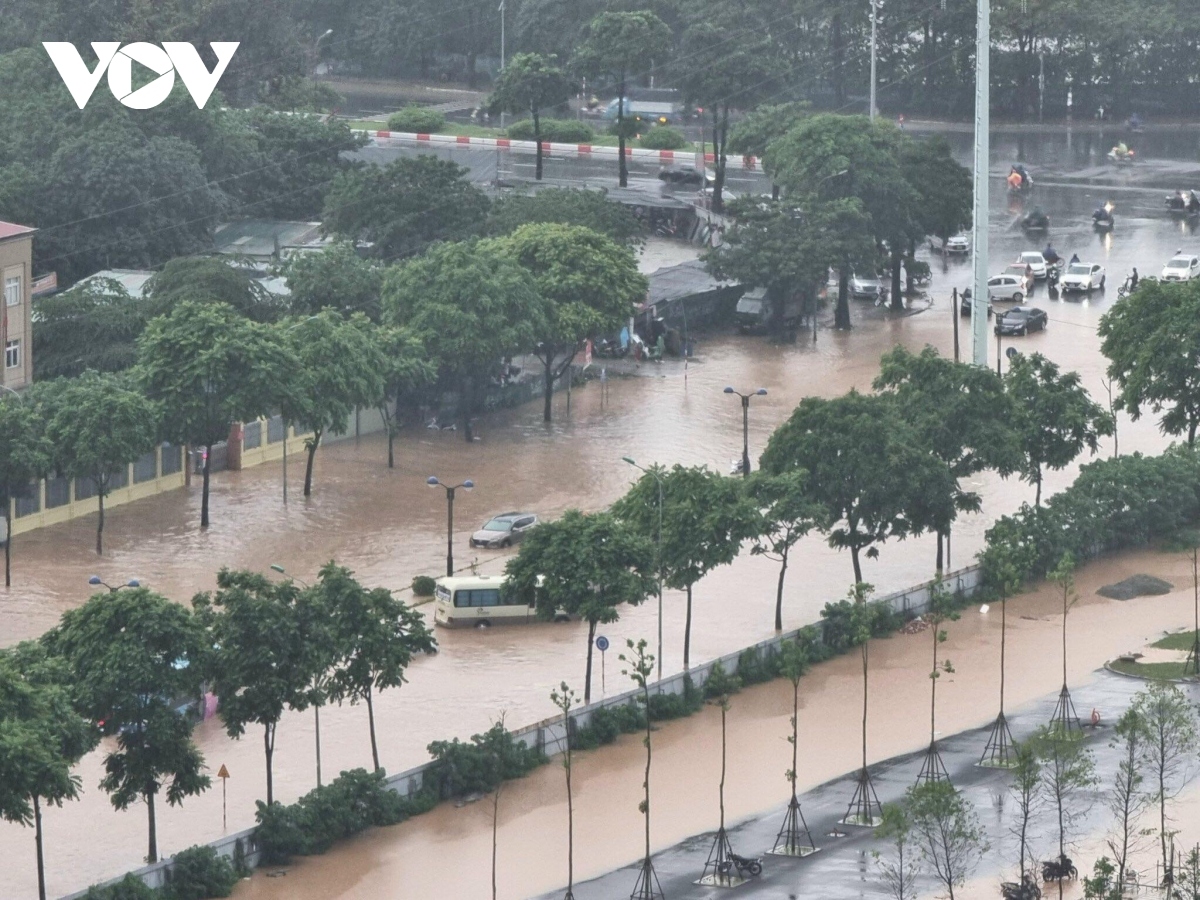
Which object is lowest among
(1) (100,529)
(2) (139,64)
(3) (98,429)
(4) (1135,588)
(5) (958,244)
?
(4) (1135,588)

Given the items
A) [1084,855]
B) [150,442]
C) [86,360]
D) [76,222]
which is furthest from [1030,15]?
[1084,855]

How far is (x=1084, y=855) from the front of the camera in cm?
4694

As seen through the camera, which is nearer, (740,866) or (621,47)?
(740,866)

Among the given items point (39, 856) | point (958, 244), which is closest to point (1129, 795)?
point (39, 856)

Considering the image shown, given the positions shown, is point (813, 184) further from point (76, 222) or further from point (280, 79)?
point (280, 79)

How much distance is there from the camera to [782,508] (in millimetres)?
58250

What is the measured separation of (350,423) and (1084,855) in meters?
34.3

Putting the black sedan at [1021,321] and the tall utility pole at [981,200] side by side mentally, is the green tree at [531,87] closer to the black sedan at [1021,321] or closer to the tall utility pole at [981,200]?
the black sedan at [1021,321]

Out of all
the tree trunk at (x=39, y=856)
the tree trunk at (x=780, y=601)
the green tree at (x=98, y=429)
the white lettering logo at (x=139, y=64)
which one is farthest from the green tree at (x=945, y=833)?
the white lettering logo at (x=139, y=64)

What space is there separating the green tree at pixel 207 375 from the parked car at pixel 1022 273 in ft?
116

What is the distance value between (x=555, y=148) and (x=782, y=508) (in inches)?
2387

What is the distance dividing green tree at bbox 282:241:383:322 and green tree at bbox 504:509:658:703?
25.5m

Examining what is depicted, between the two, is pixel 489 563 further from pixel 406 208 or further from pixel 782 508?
pixel 406 208

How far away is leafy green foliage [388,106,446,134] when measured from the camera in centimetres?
12019
